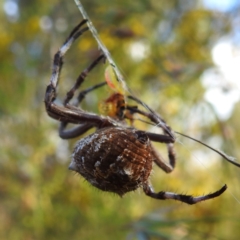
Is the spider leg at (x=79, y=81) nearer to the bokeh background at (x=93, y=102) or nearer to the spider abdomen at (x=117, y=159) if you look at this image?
the spider abdomen at (x=117, y=159)

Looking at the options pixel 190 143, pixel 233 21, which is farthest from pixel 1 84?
pixel 233 21

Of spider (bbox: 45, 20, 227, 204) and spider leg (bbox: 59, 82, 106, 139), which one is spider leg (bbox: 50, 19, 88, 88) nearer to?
spider (bbox: 45, 20, 227, 204)

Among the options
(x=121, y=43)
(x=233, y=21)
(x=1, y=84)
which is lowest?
(x=1, y=84)

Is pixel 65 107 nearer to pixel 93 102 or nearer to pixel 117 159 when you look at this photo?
pixel 117 159

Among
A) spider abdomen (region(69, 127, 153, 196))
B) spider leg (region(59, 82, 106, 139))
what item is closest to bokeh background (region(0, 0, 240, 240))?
spider leg (region(59, 82, 106, 139))

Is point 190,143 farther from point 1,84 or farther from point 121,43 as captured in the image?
point 1,84

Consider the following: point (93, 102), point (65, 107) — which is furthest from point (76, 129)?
point (93, 102)

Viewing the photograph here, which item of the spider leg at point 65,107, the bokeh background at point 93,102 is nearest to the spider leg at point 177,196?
the spider leg at point 65,107
